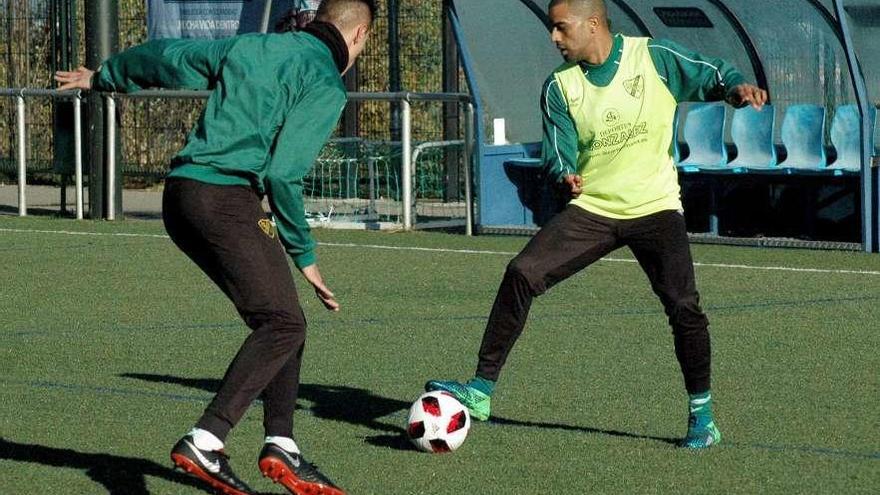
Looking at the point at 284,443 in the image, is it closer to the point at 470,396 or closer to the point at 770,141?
the point at 470,396

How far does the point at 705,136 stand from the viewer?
16641 mm

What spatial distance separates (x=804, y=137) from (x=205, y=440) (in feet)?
35.5

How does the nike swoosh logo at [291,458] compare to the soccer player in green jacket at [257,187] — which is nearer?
→ the soccer player in green jacket at [257,187]

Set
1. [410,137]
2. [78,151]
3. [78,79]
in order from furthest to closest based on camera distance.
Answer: [78,151] → [410,137] → [78,79]

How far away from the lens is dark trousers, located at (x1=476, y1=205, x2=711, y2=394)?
23.9 feet

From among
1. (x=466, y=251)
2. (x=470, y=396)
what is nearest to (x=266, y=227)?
(x=470, y=396)

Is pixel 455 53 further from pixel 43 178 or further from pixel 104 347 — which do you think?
pixel 104 347

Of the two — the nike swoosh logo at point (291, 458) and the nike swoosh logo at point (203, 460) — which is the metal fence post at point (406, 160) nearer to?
the nike swoosh logo at point (291, 458)

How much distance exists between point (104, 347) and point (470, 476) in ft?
12.4

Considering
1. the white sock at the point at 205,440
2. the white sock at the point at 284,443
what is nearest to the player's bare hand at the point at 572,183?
the white sock at the point at 284,443

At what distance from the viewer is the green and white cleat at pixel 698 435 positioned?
285 inches

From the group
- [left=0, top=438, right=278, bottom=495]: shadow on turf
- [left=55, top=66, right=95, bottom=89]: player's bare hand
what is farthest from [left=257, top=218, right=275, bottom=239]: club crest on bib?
[left=0, top=438, right=278, bottom=495]: shadow on turf

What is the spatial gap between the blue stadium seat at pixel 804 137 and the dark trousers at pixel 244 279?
32.9ft

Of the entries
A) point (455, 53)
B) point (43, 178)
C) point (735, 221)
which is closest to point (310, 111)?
point (735, 221)
